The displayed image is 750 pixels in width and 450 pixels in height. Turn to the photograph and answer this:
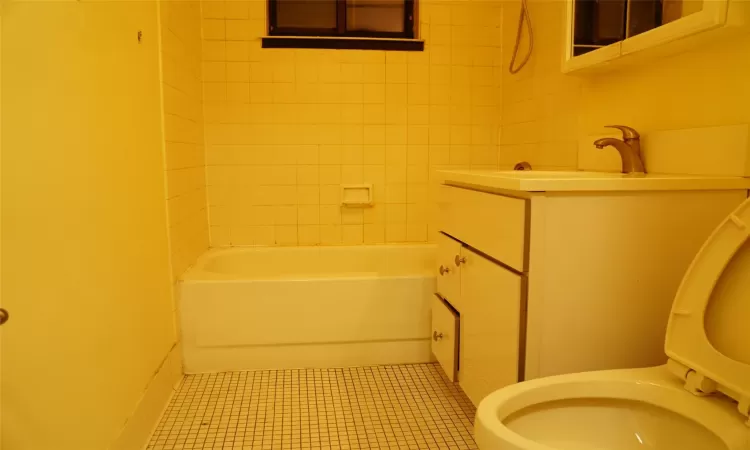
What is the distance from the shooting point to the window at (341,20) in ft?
9.07

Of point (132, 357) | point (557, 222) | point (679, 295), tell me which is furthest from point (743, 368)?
point (132, 357)

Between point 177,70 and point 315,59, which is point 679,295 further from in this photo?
point 315,59

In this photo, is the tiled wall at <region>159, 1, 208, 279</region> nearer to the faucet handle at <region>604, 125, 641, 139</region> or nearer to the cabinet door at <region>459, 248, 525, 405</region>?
the cabinet door at <region>459, 248, 525, 405</region>

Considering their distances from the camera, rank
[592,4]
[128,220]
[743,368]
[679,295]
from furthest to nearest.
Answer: [592,4] < [128,220] < [679,295] < [743,368]

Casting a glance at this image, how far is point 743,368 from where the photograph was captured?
0.90 meters

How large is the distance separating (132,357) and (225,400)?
0.46 metres

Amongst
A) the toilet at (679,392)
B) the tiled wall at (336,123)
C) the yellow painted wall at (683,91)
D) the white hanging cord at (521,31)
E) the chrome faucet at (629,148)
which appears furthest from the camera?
the tiled wall at (336,123)

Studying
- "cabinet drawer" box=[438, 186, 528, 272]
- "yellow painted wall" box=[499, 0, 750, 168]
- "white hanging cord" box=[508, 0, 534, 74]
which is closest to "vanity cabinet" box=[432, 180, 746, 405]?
"cabinet drawer" box=[438, 186, 528, 272]

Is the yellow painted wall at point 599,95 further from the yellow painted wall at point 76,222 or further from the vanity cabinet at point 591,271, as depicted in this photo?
the yellow painted wall at point 76,222

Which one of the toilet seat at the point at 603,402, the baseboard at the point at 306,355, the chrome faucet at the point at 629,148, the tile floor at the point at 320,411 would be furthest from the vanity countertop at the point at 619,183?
the baseboard at the point at 306,355

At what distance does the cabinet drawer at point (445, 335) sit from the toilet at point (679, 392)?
688 millimetres

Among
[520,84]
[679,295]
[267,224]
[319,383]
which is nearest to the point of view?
[679,295]

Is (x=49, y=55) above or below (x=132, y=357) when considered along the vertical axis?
above

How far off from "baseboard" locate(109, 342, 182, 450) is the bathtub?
0.40 ft
